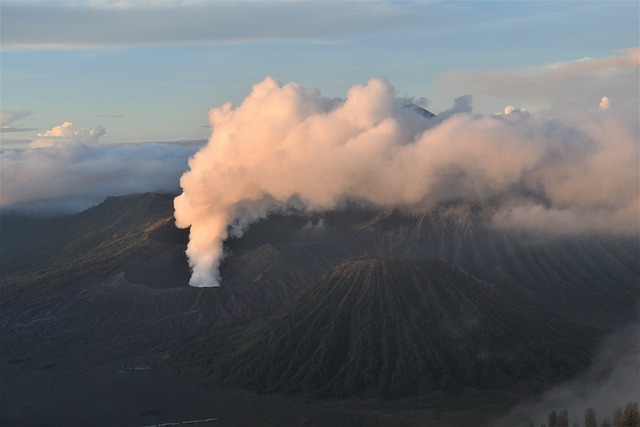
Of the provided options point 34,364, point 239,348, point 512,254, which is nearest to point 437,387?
point 239,348

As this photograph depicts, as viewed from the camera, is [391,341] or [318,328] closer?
[391,341]

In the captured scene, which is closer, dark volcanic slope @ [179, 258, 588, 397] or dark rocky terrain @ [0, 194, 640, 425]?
dark rocky terrain @ [0, 194, 640, 425]

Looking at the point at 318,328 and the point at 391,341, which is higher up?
the point at 318,328

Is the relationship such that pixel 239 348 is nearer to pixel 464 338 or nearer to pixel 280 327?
pixel 280 327

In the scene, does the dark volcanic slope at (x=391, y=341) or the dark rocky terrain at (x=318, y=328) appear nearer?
the dark rocky terrain at (x=318, y=328)
